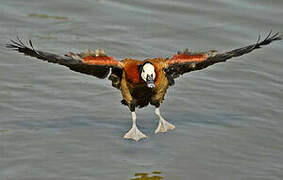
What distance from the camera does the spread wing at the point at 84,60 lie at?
356 inches

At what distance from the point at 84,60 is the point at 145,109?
163 centimetres

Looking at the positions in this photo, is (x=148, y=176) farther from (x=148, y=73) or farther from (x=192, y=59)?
(x=192, y=59)

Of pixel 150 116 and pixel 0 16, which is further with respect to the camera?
pixel 0 16

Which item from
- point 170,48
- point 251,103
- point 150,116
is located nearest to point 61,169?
point 150,116

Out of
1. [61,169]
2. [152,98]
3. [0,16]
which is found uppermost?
[0,16]

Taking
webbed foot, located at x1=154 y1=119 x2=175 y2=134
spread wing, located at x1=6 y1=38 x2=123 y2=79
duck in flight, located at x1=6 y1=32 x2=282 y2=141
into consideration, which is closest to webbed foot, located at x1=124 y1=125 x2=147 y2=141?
duck in flight, located at x1=6 y1=32 x2=282 y2=141

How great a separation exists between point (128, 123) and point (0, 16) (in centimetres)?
464

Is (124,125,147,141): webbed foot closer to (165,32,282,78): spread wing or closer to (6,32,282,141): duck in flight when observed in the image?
(6,32,282,141): duck in flight

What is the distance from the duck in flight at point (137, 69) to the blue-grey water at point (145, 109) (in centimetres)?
35

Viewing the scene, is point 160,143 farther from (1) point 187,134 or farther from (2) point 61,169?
(2) point 61,169

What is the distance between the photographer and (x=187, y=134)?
942 centimetres

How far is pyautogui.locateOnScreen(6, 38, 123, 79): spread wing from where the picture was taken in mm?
9039

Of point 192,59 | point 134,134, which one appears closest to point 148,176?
point 134,134

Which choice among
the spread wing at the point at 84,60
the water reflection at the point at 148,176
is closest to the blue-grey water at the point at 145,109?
the water reflection at the point at 148,176
